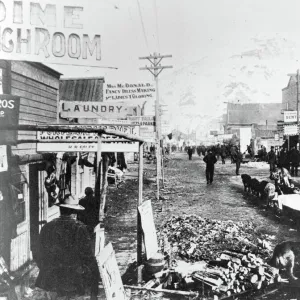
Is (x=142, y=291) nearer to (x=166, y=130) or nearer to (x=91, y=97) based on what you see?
(x=91, y=97)

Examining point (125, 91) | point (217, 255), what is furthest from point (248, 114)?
point (217, 255)

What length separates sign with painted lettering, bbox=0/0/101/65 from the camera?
5.49 metres

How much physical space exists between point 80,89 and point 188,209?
776cm

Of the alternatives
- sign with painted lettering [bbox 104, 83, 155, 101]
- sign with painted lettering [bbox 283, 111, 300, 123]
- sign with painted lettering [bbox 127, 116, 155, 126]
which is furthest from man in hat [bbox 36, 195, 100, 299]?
sign with painted lettering [bbox 283, 111, 300, 123]

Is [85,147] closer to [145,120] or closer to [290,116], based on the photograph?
[145,120]

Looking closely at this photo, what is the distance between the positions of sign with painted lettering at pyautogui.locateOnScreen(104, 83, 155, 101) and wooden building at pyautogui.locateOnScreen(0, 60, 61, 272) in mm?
2347

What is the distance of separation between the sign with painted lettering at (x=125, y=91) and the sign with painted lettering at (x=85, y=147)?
4985 millimetres

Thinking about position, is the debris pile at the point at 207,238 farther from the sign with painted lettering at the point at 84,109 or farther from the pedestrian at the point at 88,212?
the sign with painted lettering at the point at 84,109

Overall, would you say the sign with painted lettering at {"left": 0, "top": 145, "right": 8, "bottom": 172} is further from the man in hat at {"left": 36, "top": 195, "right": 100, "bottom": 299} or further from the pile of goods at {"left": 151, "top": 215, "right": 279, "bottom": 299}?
the pile of goods at {"left": 151, "top": 215, "right": 279, "bottom": 299}

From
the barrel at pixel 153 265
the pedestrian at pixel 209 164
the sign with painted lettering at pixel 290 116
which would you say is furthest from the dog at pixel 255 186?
the sign with painted lettering at pixel 290 116

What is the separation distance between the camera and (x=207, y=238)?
870 centimetres

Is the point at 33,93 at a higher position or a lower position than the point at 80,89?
lower

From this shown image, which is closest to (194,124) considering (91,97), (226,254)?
(91,97)

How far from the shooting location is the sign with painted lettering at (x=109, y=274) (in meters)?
4.47
